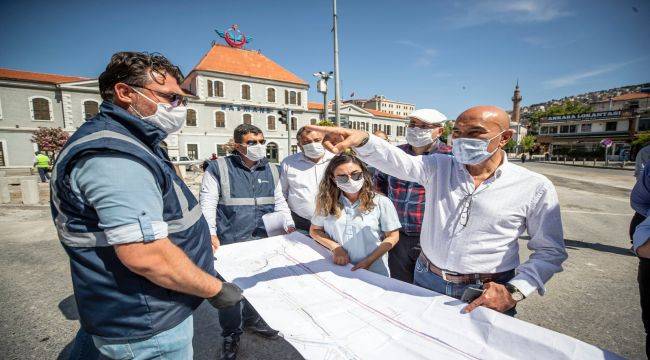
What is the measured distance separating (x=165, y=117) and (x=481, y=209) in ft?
6.40

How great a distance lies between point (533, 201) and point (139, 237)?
212 cm

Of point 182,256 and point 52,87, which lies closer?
point 182,256

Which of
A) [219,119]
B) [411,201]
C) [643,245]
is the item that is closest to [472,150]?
[643,245]

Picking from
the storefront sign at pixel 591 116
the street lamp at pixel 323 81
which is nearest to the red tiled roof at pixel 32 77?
the street lamp at pixel 323 81

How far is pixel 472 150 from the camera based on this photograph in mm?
1810

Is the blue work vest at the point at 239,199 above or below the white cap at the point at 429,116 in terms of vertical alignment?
below

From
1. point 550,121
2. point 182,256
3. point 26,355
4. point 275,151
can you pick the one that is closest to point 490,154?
point 182,256

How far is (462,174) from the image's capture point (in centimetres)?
187

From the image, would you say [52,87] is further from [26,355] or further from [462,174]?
[462,174]

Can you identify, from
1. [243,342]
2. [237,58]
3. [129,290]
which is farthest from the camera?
[237,58]

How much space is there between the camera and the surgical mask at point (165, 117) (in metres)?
1.50

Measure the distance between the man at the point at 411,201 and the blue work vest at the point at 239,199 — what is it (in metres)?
1.37

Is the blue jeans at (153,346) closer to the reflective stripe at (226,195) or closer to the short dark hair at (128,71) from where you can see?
the short dark hair at (128,71)

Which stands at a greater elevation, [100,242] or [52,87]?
[52,87]
